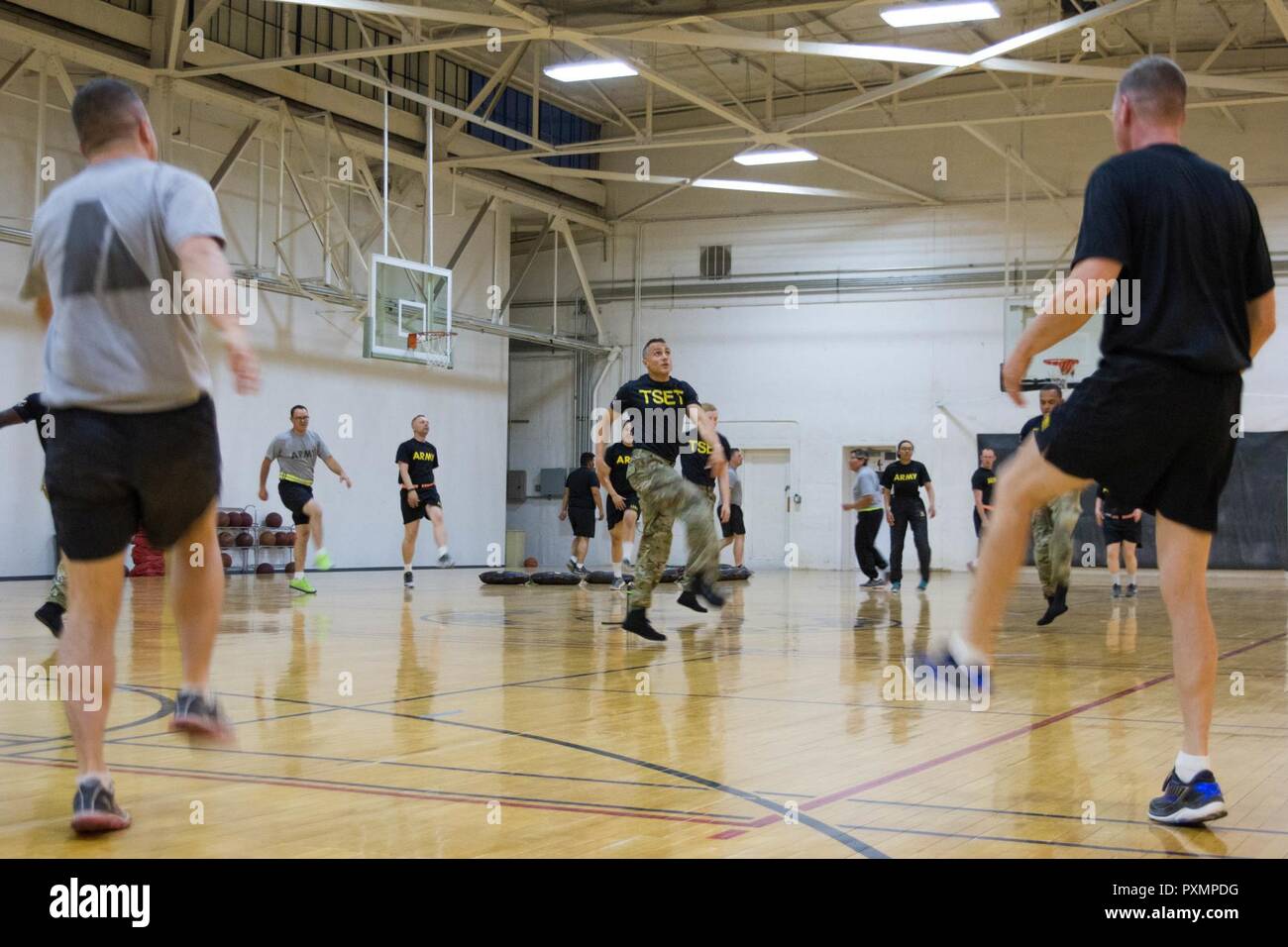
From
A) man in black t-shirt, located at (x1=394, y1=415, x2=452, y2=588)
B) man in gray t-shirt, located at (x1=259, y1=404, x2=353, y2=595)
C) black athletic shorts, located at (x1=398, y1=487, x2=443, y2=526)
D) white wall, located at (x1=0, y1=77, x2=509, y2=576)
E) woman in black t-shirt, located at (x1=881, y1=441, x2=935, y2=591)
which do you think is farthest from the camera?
white wall, located at (x1=0, y1=77, x2=509, y2=576)

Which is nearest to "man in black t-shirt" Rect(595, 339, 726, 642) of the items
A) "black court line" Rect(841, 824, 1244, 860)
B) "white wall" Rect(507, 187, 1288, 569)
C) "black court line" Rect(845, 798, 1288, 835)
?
"black court line" Rect(845, 798, 1288, 835)

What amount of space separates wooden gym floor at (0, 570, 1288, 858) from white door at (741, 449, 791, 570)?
1911cm

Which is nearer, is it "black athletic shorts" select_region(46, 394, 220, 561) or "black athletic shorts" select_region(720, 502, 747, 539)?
"black athletic shorts" select_region(46, 394, 220, 561)

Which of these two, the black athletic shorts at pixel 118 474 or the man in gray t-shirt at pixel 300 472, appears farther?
the man in gray t-shirt at pixel 300 472

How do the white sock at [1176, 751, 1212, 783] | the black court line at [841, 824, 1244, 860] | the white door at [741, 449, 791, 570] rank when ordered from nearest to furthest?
1. the black court line at [841, 824, 1244, 860]
2. the white sock at [1176, 751, 1212, 783]
3. the white door at [741, 449, 791, 570]

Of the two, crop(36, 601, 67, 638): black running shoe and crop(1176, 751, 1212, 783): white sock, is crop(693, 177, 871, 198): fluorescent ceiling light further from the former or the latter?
crop(1176, 751, 1212, 783): white sock

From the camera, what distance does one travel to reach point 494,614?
534 inches

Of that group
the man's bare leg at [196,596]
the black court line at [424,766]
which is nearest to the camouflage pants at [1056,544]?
the black court line at [424,766]

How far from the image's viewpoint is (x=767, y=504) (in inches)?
1191

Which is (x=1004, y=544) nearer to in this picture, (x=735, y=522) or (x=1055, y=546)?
(x=1055, y=546)

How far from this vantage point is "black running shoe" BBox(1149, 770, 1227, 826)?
392 cm

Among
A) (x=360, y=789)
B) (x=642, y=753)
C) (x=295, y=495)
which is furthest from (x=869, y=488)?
Result: (x=360, y=789)

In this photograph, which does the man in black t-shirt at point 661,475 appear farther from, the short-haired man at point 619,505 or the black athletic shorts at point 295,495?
the black athletic shorts at point 295,495

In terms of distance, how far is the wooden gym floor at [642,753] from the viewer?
12.4 ft
